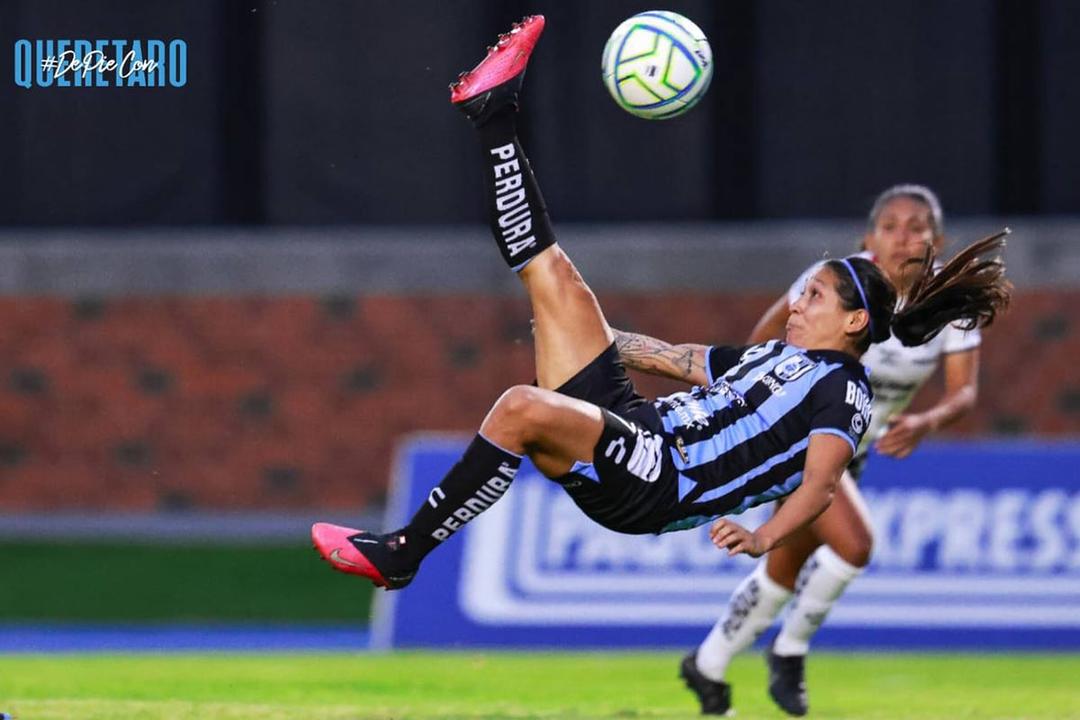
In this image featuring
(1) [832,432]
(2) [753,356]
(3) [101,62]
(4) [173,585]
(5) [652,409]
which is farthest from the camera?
(4) [173,585]

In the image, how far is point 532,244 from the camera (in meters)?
7.37

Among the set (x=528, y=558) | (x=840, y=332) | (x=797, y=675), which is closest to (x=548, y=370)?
(x=840, y=332)

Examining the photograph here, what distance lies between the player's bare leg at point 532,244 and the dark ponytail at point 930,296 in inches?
34.3

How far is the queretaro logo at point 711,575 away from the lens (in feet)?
37.6

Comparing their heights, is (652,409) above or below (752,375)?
below

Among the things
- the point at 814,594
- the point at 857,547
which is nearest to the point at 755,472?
the point at 857,547

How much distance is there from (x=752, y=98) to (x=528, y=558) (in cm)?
491

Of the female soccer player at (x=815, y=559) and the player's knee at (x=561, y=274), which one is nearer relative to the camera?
the player's knee at (x=561, y=274)

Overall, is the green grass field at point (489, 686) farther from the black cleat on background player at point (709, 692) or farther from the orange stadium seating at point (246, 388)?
the orange stadium seating at point (246, 388)

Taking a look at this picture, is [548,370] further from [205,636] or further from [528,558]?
[205,636]

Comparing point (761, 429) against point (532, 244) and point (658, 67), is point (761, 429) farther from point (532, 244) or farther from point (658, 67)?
point (658, 67)

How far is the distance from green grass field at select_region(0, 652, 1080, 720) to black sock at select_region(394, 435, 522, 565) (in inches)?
50.1

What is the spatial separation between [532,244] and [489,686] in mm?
3437

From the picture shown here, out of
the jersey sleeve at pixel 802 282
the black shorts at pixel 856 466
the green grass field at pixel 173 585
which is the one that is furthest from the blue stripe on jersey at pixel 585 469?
the green grass field at pixel 173 585
